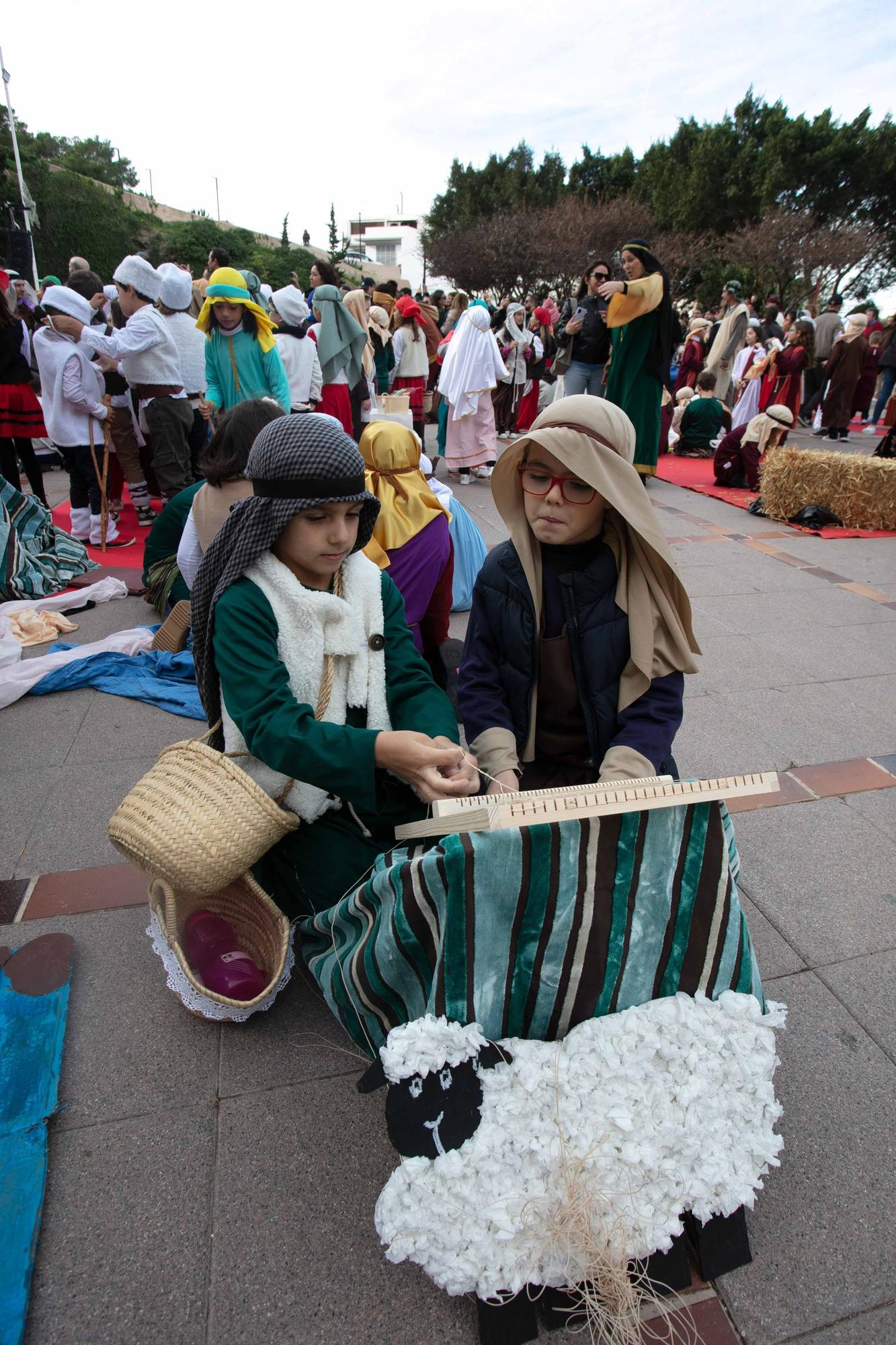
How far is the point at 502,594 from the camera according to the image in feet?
6.73

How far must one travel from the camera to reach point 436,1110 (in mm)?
1299

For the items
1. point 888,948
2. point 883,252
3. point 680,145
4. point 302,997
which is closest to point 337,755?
point 302,997

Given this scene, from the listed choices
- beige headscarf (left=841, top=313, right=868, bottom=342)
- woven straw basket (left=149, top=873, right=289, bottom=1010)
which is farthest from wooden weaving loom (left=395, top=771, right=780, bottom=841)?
beige headscarf (left=841, top=313, right=868, bottom=342)

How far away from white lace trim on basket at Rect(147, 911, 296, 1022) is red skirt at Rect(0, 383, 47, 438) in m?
5.48

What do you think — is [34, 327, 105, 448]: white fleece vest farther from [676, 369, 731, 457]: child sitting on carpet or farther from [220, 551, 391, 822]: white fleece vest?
[676, 369, 731, 457]: child sitting on carpet

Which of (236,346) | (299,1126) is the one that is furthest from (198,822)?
(236,346)

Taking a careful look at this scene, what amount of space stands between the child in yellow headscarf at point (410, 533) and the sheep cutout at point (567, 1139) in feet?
6.99

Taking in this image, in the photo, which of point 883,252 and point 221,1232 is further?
point 883,252

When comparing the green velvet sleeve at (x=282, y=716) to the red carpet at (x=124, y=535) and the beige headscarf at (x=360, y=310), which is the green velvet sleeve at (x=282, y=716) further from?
the beige headscarf at (x=360, y=310)

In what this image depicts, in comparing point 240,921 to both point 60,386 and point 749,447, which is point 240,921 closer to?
point 60,386

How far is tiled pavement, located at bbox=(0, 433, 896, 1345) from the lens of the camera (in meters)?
1.37

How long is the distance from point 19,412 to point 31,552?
5.53 ft

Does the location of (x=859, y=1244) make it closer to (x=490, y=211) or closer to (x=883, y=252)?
(x=883, y=252)

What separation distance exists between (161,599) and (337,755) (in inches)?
130
